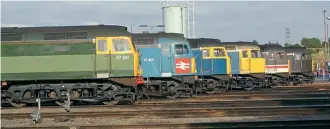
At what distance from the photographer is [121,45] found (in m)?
17.7

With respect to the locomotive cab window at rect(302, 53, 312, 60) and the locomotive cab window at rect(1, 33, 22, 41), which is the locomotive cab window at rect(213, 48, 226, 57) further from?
the locomotive cab window at rect(302, 53, 312, 60)

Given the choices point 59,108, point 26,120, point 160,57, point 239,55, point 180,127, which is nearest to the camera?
point 180,127

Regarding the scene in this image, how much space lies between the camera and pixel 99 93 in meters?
17.7

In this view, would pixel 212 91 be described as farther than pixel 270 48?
No

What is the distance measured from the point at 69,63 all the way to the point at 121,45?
2100 mm

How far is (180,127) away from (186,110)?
3.07 m

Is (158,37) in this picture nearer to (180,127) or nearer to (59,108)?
(59,108)

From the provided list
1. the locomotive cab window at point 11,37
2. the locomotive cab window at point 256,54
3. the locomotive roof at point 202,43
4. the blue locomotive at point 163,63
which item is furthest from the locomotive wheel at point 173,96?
the locomotive cab window at point 256,54

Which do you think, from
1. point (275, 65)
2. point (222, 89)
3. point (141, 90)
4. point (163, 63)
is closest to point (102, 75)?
point (141, 90)

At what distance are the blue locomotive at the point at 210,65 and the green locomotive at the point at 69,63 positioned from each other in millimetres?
7448

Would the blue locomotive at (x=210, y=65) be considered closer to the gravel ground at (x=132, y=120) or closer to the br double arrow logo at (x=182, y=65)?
the br double arrow logo at (x=182, y=65)

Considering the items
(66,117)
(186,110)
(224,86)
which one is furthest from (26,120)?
(224,86)

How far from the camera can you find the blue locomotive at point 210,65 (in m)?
24.7

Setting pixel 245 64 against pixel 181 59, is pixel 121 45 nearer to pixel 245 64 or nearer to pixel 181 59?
pixel 181 59
